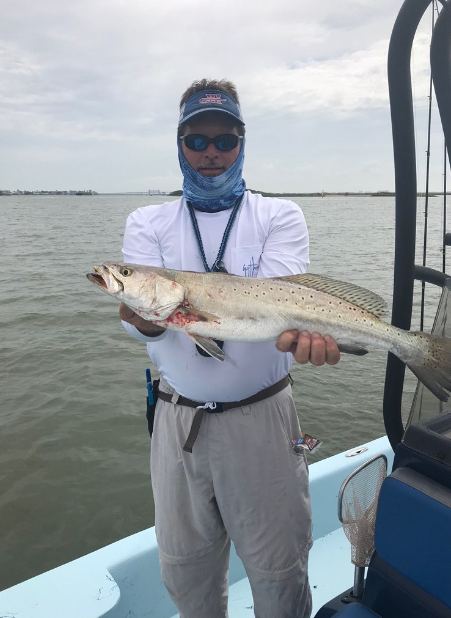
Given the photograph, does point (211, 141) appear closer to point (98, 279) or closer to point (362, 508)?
point (98, 279)

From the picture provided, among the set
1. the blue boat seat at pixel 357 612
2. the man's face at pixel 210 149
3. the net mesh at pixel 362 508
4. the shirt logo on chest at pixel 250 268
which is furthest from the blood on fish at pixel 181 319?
the blue boat seat at pixel 357 612

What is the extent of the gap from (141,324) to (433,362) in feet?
5.26

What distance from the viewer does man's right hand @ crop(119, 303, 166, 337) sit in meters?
2.79

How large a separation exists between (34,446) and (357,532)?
6138mm

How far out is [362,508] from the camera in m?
2.72

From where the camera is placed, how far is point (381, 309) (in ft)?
9.51

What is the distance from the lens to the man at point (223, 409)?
9.04 feet

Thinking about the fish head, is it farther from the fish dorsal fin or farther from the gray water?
the gray water

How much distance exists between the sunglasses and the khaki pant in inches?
62.0

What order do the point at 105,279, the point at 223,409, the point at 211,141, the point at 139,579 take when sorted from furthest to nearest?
the point at 139,579, the point at 211,141, the point at 223,409, the point at 105,279

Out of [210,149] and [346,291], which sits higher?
[210,149]

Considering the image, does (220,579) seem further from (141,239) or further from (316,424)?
(316,424)

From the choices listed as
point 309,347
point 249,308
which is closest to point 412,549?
point 309,347

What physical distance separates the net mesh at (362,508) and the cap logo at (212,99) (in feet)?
7.38
